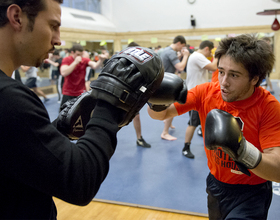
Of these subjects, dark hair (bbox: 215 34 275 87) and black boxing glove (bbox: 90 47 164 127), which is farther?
dark hair (bbox: 215 34 275 87)

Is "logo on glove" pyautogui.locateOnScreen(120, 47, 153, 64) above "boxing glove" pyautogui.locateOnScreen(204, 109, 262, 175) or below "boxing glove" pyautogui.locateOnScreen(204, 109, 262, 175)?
above

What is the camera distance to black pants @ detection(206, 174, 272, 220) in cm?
133

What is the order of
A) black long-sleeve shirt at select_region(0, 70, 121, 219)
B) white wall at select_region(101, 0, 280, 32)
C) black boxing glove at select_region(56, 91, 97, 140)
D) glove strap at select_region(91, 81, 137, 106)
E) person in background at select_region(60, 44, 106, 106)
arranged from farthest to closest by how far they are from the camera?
1. white wall at select_region(101, 0, 280, 32)
2. person in background at select_region(60, 44, 106, 106)
3. black boxing glove at select_region(56, 91, 97, 140)
4. glove strap at select_region(91, 81, 137, 106)
5. black long-sleeve shirt at select_region(0, 70, 121, 219)

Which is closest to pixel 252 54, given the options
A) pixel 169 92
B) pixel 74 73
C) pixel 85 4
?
pixel 169 92

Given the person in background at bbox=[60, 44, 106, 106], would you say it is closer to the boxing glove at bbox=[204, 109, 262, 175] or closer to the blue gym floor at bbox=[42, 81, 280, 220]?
the blue gym floor at bbox=[42, 81, 280, 220]

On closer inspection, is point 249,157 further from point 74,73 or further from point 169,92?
point 74,73

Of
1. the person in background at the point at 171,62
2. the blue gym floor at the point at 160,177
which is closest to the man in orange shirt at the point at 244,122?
the blue gym floor at the point at 160,177

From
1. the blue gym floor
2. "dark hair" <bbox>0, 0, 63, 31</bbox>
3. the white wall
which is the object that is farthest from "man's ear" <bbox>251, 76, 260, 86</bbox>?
the white wall

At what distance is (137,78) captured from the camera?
0.86 meters

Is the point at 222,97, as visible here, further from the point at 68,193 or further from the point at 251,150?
the point at 68,193

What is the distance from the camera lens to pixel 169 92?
56.4 inches

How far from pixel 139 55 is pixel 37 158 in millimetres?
493

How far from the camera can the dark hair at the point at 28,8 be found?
66 centimetres

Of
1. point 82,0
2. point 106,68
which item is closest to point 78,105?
point 106,68
